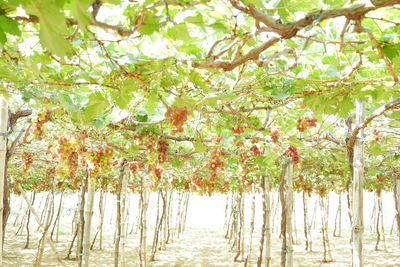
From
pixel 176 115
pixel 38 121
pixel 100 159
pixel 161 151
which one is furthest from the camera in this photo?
pixel 100 159

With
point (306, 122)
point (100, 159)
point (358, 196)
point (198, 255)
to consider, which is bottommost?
point (198, 255)

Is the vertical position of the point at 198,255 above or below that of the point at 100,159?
below

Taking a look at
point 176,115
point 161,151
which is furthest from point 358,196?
point 161,151

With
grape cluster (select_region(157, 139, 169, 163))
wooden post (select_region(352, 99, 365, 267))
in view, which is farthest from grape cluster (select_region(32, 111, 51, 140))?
wooden post (select_region(352, 99, 365, 267))

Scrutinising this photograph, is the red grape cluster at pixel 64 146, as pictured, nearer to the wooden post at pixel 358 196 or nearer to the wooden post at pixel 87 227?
the wooden post at pixel 87 227

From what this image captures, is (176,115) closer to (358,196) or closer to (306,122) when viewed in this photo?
(306,122)

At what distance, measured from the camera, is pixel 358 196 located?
274 cm

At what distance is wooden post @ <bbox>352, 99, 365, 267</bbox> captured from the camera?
267 cm

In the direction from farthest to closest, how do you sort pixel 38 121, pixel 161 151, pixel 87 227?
pixel 87 227, pixel 161 151, pixel 38 121

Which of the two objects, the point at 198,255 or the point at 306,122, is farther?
the point at 198,255

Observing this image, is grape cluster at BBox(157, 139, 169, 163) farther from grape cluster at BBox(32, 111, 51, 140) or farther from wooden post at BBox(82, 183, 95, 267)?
wooden post at BBox(82, 183, 95, 267)

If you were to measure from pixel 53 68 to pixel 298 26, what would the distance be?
1.48 metres

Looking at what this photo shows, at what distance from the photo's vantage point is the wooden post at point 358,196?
105 inches

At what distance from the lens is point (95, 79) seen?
1.99 meters
